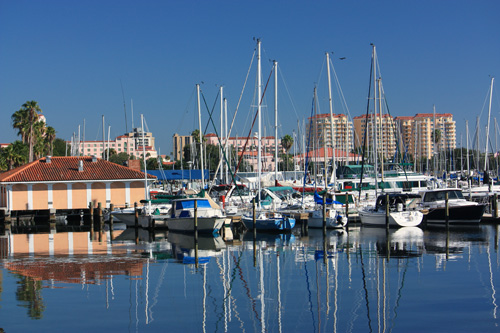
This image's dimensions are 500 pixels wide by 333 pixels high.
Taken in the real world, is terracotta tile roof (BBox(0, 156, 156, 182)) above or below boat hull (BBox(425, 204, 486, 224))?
above

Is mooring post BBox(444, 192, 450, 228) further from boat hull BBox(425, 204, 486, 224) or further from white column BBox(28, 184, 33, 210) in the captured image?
white column BBox(28, 184, 33, 210)

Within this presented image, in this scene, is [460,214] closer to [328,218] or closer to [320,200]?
[328,218]

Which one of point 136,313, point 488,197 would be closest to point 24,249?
point 136,313

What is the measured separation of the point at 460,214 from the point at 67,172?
31498mm

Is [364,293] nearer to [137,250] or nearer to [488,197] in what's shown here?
[137,250]

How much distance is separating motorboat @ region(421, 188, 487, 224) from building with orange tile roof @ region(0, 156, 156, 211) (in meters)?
23.7

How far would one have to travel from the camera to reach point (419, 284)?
2205 cm

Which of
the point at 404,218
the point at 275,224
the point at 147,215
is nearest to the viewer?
the point at 275,224

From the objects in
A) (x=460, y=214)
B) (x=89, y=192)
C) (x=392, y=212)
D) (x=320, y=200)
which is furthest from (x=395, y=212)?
(x=89, y=192)

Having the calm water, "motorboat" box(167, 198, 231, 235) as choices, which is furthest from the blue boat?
the calm water

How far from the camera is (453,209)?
141ft

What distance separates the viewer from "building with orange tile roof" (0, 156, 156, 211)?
51.0 m

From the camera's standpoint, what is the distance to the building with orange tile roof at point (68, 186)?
51031 mm

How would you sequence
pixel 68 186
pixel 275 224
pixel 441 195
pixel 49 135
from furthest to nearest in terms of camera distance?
pixel 49 135 → pixel 68 186 → pixel 441 195 → pixel 275 224
